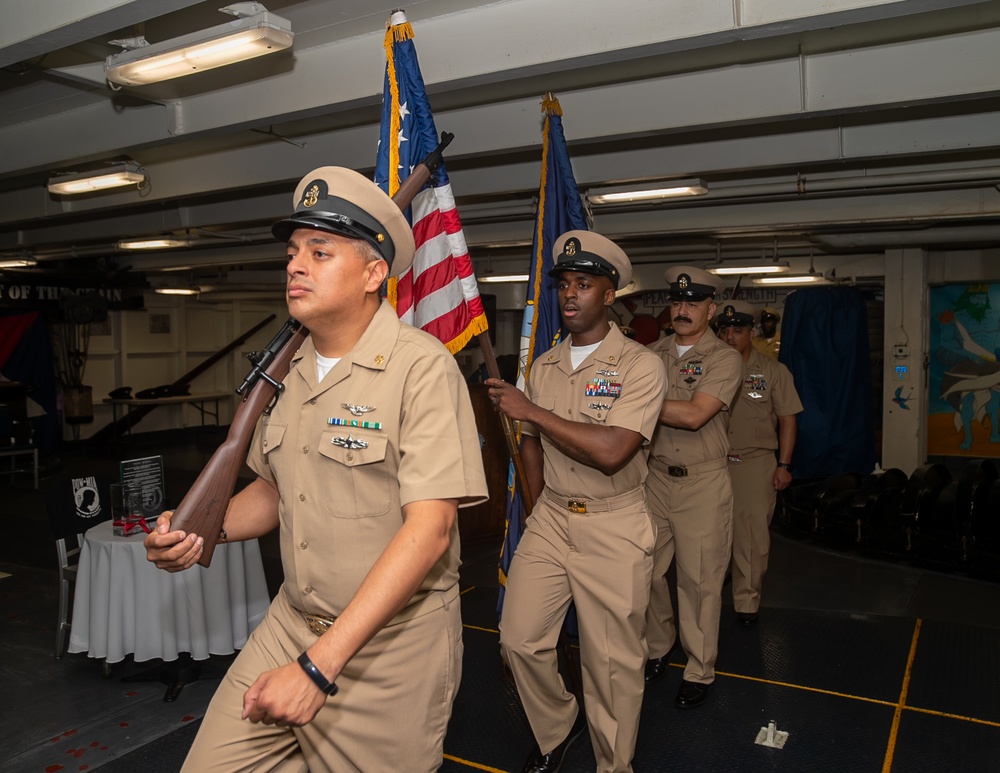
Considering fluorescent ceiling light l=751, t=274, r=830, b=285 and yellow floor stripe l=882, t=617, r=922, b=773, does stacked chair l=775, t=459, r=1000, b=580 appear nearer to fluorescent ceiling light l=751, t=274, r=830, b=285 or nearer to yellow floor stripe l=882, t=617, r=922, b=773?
yellow floor stripe l=882, t=617, r=922, b=773

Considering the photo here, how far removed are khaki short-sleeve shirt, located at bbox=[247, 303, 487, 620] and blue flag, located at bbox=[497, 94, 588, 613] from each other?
1.85 meters

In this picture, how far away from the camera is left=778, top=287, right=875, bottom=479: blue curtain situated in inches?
393

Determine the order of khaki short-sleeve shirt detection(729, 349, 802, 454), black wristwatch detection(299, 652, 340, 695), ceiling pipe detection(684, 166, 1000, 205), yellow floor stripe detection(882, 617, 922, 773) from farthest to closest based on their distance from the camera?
ceiling pipe detection(684, 166, 1000, 205) < khaki short-sleeve shirt detection(729, 349, 802, 454) < yellow floor stripe detection(882, 617, 922, 773) < black wristwatch detection(299, 652, 340, 695)

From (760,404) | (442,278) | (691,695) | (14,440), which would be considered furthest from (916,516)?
(14,440)

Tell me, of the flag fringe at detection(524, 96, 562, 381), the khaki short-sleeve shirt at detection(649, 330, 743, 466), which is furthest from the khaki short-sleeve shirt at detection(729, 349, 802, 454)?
the flag fringe at detection(524, 96, 562, 381)

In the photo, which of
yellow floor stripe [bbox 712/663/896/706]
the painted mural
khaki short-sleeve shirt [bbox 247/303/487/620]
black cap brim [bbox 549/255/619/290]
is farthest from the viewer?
the painted mural

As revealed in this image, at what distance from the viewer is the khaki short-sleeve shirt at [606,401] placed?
2986mm

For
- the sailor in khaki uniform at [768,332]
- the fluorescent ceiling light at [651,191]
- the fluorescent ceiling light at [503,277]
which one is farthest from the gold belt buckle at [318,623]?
the fluorescent ceiling light at [503,277]

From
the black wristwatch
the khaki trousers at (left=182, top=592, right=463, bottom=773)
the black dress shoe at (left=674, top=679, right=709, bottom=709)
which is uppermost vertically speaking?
the black wristwatch

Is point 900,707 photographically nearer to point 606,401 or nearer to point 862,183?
point 606,401

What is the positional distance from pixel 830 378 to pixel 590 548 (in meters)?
8.14

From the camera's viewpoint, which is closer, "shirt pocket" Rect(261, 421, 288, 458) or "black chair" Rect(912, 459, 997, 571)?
"shirt pocket" Rect(261, 421, 288, 458)

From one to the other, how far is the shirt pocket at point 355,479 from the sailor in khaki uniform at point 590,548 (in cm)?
110

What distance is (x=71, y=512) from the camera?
4.93 m
